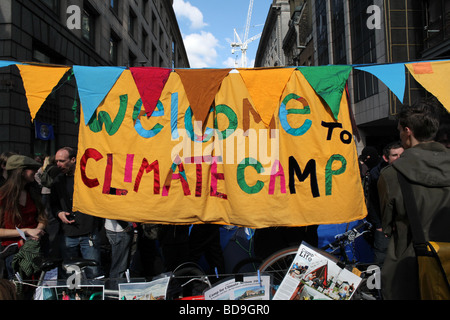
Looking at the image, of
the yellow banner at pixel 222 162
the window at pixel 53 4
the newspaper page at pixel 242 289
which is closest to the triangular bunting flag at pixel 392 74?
the yellow banner at pixel 222 162

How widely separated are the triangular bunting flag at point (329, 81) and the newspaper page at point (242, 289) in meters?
1.91

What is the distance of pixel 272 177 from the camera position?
126 inches

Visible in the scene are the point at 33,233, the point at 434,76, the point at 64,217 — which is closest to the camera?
the point at 33,233

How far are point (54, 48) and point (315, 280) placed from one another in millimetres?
12299

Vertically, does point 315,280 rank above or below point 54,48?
below

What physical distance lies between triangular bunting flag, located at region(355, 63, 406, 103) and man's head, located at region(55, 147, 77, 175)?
3.58 m

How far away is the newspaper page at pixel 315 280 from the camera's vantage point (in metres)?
2.70

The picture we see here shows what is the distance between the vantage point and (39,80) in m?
3.28

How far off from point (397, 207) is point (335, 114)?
5.08ft

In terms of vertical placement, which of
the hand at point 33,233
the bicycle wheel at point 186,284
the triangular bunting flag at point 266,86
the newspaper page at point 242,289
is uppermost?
the triangular bunting flag at point 266,86

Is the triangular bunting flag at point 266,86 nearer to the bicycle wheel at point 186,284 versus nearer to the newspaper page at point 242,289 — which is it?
the newspaper page at point 242,289

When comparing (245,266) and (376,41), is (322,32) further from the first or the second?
(245,266)

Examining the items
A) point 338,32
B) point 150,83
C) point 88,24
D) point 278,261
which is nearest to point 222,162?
point 150,83
